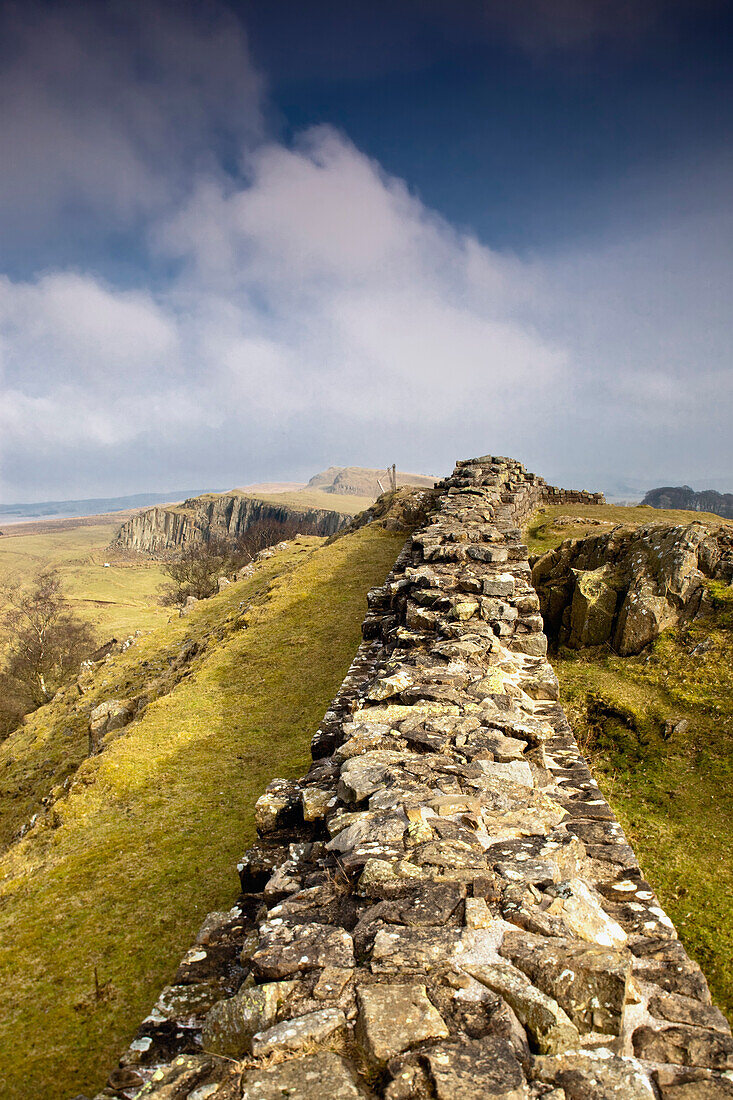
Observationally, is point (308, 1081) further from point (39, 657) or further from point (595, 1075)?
point (39, 657)

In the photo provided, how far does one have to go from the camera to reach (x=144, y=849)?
452 inches

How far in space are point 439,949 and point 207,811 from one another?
9950 mm

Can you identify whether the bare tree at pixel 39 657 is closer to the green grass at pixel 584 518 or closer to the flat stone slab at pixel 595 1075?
the green grass at pixel 584 518

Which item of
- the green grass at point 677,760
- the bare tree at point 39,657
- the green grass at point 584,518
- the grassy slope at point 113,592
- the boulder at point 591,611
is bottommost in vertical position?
the grassy slope at point 113,592

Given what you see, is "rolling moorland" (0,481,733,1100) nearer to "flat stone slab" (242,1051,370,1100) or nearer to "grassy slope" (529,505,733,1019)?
"grassy slope" (529,505,733,1019)

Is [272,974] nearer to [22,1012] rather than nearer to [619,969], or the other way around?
[619,969]

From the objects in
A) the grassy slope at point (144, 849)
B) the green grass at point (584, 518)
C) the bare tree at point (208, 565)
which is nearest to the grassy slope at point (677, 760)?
the grassy slope at point (144, 849)

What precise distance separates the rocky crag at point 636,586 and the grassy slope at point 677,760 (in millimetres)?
481

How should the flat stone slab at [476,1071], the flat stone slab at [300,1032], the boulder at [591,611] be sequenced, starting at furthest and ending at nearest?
1. the boulder at [591,611]
2. the flat stone slab at [300,1032]
3. the flat stone slab at [476,1071]

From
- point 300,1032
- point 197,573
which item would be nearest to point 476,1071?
point 300,1032

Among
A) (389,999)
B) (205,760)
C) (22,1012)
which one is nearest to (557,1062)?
(389,999)

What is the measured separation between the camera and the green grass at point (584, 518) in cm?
2581

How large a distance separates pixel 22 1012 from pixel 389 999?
24.9 feet

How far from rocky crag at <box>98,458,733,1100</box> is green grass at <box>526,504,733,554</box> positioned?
16.2m
